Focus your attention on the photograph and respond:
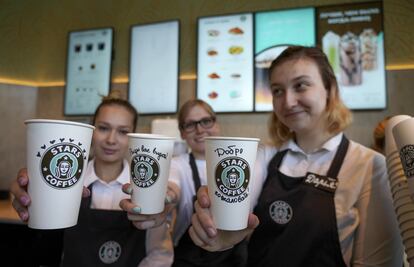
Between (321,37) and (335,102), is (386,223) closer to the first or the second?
(335,102)

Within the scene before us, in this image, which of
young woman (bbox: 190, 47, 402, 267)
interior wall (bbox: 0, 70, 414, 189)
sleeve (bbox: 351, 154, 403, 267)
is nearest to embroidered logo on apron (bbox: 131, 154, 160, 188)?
young woman (bbox: 190, 47, 402, 267)

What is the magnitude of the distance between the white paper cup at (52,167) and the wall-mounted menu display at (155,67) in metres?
1.67

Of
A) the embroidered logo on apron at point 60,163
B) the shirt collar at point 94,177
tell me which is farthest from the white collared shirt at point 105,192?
the embroidered logo on apron at point 60,163

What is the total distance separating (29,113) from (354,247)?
2.75 m

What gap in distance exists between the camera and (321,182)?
811 mm

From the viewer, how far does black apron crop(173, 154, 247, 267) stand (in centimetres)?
84

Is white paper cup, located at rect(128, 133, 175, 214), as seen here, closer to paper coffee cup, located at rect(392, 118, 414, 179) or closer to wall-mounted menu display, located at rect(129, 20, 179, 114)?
paper coffee cup, located at rect(392, 118, 414, 179)

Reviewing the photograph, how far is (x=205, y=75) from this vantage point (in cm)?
215

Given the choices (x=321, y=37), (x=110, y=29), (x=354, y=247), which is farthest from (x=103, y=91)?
(x=354, y=247)

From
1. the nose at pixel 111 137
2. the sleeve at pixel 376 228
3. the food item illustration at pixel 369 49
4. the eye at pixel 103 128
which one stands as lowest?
the sleeve at pixel 376 228

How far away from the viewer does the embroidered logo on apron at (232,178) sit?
0.58m

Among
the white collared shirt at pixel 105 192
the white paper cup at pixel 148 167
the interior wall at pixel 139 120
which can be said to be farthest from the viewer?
the interior wall at pixel 139 120

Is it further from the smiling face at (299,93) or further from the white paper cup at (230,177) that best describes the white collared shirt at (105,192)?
the smiling face at (299,93)

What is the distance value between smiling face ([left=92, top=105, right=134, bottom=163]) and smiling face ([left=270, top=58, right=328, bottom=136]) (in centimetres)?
63
